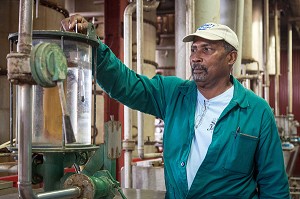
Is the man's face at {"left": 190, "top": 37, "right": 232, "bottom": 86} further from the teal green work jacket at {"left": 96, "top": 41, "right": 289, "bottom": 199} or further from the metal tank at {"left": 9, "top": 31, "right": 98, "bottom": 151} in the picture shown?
the metal tank at {"left": 9, "top": 31, "right": 98, "bottom": 151}

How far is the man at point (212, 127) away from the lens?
1.92m

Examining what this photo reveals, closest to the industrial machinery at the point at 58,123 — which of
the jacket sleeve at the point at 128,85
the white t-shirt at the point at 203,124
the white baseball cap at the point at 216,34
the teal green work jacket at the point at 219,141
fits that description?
the jacket sleeve at the point at 128,85

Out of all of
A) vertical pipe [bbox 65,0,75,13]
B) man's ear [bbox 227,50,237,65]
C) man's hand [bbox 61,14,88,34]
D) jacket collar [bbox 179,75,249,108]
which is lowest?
jacket collar [bbox 179,75,249,108]

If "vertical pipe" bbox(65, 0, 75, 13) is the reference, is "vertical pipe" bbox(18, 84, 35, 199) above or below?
below

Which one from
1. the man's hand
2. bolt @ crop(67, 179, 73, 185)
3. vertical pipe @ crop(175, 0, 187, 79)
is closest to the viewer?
bolt @ crop(67, 179, 73, 185)

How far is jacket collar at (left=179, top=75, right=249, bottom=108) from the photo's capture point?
201cm

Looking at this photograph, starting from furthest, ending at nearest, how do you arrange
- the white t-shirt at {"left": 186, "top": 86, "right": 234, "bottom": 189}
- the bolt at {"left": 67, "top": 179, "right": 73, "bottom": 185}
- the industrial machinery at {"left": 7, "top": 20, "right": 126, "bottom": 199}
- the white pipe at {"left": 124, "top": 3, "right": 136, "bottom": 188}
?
1. the white pipe at {"left": 124, "top": 3, "right": 136, "bottom": 188}
2. the white t-shirt at {"left": 186, "top": 86, "right": 234, "bottom": 189}
3. the bolt at {"left": 67, "top": 179, "right": 73, "bottom": 185}
4. the industrial machinery at {"left": 7, "top": 20, "right": 126, "bottom": 199}

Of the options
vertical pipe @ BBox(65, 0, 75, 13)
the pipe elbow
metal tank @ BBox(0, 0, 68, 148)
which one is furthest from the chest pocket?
vertical pipe @ BBox(65, 0, 75, 13)

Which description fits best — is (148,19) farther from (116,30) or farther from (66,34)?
(66,34)

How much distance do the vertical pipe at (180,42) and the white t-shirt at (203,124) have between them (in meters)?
1.27

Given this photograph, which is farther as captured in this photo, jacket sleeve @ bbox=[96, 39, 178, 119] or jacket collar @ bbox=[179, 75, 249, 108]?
jacket collar @ bbox=[179, 75, 249, 108]

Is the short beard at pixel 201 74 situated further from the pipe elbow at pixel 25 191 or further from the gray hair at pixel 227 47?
the pipe elbow at pixel 25 191

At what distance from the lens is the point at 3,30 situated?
437 centimetres

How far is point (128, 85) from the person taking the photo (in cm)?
203
